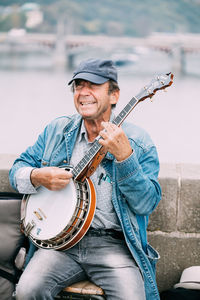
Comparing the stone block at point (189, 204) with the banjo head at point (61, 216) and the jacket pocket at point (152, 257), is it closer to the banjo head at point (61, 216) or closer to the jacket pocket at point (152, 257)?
the jacket pocket at point (152, 257)

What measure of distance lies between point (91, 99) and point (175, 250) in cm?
112

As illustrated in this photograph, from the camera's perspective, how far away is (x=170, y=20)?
151 ft

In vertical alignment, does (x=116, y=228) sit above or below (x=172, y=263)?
above

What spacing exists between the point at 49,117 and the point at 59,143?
3325 cm

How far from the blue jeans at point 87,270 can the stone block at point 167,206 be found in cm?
48

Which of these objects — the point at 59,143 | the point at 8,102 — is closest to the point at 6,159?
the point at 59,143

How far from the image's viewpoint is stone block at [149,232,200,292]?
2.64m

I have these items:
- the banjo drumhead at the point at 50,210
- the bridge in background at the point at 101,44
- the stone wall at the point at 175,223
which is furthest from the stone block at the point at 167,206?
the bridge in background at the point at 101,44

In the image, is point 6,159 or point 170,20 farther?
point 170,20

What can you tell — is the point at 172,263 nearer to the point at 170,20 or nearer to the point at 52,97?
the point at 52,97

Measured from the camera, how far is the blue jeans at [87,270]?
6.53 ft

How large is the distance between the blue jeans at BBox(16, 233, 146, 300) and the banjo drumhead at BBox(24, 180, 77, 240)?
12cm

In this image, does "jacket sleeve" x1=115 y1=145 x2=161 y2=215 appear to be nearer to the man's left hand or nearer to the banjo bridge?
the man's left hand


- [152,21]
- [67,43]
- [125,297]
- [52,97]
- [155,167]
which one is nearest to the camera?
[125,297]
